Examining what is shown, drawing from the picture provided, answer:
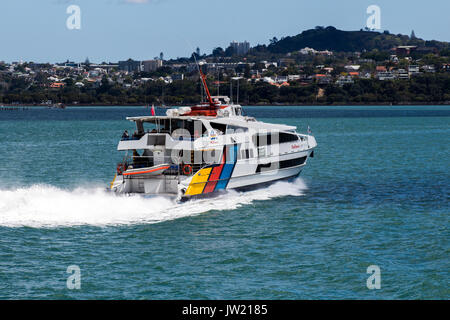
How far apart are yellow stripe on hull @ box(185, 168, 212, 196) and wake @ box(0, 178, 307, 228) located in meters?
0.50

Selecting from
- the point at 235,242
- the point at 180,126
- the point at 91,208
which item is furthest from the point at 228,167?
the point at 235,242

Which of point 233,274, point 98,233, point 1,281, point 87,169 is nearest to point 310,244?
point 233,274

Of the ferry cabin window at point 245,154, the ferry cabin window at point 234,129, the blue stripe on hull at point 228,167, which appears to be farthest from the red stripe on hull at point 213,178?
the ferry cabin window at point 234,129

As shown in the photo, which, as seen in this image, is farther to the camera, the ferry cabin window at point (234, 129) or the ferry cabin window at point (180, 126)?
the ferry cabin window at point (234, 129)

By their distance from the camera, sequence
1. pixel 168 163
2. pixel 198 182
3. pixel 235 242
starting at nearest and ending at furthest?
pixel 235 242 → pixel 198 182 → pixel 168 163

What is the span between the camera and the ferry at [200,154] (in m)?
28.6

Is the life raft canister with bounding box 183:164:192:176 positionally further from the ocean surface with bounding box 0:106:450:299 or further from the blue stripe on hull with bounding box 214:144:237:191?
the blue stripe on hull with bounding box 214:144:237:191

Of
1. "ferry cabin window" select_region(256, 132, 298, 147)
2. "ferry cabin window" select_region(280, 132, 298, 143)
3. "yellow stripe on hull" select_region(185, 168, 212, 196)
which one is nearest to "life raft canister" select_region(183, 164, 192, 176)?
"yellow stripe on hull" select_region(185, 168, 212, 196)

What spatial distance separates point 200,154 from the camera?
30.1 meters

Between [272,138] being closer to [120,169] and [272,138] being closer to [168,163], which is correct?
[168,163]

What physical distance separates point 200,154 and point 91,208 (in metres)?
5.73

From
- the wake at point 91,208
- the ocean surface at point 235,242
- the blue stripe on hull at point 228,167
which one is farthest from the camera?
the blue stripe on hull at point 228,167

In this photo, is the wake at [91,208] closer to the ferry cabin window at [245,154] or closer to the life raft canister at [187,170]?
the life raft canister at [187,170]

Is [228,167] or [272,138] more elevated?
[272,138]
